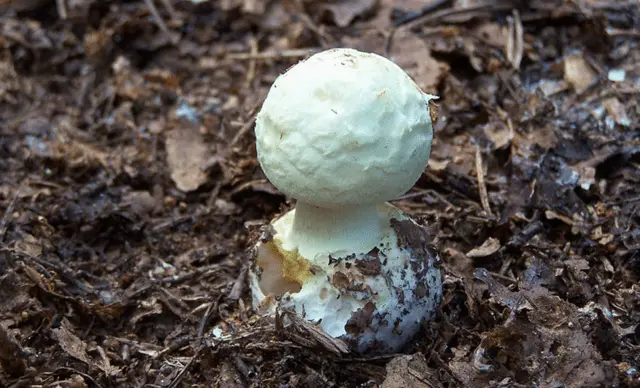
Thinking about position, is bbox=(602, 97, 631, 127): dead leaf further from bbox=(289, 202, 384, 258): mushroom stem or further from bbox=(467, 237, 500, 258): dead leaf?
bbox=(289, 202, 384, 258): mushroom stem

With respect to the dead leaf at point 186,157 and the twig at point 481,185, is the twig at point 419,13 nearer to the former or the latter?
the twig at point 481,185

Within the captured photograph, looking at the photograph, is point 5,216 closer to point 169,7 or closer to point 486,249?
point 486,249

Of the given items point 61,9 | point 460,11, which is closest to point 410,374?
point 460,11

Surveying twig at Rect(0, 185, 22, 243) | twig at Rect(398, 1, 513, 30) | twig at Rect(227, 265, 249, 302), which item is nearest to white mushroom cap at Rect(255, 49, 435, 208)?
twig at Rect(227, 265, 249, 302)

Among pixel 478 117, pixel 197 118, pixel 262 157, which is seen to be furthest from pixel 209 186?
pixel 478 117

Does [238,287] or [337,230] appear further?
[238,287]
